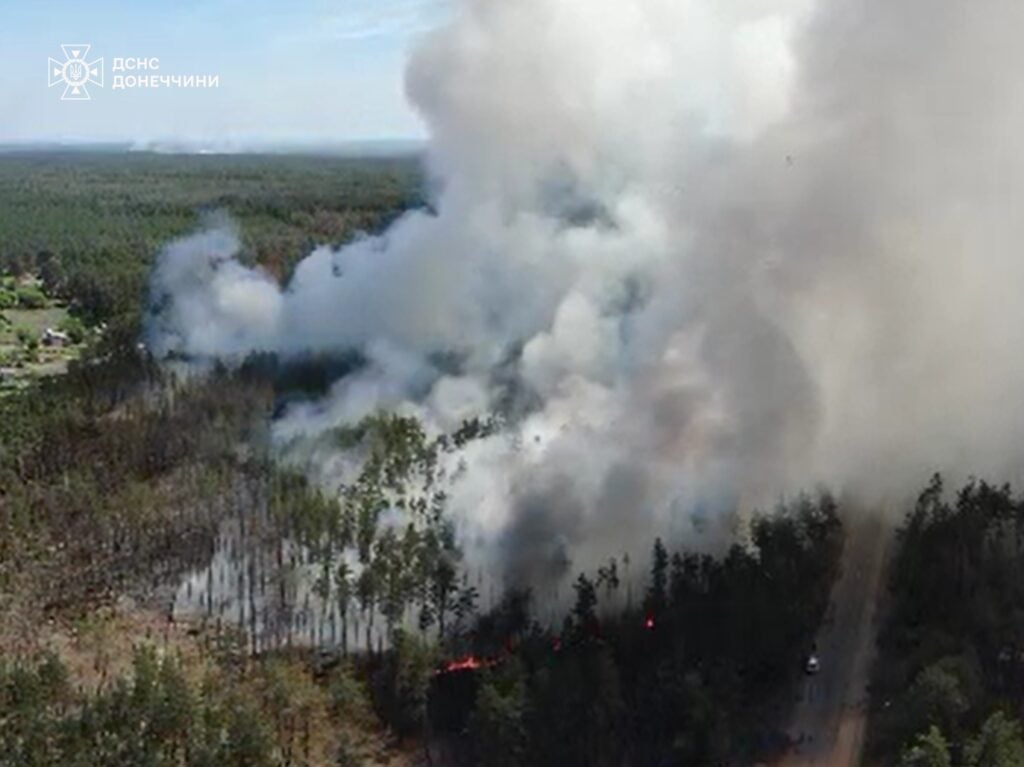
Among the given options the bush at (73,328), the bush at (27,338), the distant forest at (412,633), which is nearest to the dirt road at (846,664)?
the distant forest at (412,633)

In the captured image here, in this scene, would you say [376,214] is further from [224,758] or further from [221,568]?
[224,758]

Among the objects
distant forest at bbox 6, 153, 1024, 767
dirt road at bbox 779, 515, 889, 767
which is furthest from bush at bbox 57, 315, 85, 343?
dirt road at bbox 779, 515, 889, 767

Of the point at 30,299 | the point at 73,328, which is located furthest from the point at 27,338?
the point at 30,299

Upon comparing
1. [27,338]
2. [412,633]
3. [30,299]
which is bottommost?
[412,633]

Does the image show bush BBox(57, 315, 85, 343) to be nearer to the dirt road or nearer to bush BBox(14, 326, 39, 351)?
bush BBox(14, 326, 39, 351)

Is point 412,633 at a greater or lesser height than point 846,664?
greater

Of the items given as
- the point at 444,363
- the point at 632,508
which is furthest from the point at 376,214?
the point at 632,508

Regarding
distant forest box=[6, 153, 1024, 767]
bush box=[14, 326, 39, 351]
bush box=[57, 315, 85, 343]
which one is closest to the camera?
distant forest box=[6, 153, 1024, 767]

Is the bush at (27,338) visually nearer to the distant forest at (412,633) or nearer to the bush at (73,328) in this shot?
the bush at (73,328)

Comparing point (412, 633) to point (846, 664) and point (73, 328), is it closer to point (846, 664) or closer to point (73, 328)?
point (846, 664)
